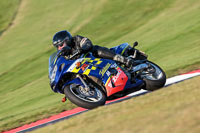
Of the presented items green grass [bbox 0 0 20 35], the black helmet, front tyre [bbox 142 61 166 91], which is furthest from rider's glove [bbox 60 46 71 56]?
green grass [bbox 0 0 20 35]

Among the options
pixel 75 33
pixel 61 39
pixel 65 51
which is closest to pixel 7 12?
pixel 75 33

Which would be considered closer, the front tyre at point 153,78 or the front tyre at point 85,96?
the front tyre at point 85,96

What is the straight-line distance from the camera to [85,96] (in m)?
5.98

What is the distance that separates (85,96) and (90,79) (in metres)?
0.50

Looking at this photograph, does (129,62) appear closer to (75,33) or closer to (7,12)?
(75,33)

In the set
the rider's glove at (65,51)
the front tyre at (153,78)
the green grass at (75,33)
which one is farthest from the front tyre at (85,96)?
the green grass at (75,33)

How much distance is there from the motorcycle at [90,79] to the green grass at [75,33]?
6.68ft

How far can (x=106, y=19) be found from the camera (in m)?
20.0

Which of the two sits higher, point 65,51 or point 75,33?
point 75,33

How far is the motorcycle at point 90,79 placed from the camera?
602 centimetres

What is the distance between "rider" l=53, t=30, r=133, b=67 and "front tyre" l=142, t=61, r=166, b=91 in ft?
1.57

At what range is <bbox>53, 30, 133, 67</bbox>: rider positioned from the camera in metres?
6.67

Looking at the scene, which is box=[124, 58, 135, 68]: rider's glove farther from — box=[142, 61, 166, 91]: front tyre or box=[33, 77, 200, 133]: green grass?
box=[33, 77, 200, 133]: green grass

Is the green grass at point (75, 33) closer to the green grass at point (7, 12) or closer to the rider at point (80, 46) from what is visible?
the green grass at point (7, 12)
